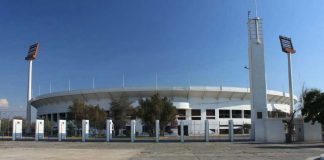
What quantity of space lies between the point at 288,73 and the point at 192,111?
32.6 m

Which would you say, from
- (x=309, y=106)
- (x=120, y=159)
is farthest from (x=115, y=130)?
(x=120, y=159)

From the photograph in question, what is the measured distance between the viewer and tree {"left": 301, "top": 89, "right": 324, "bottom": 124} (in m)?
39.7

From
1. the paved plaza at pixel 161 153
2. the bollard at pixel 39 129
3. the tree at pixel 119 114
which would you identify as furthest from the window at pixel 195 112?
the paved plaza at pixel 161 153

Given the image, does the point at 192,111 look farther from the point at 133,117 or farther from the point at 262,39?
the point at 262,39

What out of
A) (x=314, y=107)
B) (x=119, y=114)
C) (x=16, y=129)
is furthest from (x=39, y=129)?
(x=314, y=107)

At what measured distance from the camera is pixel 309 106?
41125mm

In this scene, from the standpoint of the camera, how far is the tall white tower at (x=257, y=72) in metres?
49.4

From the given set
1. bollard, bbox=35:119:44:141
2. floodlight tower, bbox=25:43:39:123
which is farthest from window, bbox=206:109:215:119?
bollard, bbox=35:119:44:141

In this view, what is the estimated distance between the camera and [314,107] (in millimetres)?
40406

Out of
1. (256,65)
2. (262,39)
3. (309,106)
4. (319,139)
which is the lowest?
(319,139)

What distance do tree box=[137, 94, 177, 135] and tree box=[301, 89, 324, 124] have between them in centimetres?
3433

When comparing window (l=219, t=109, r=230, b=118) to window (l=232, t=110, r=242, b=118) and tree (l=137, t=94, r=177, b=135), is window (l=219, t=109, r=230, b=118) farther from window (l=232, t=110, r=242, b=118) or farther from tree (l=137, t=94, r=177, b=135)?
tree (l=137, t=94, r=177, b=135)

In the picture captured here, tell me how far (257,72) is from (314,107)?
11149 mm

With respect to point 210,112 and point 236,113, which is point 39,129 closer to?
point 210,112
